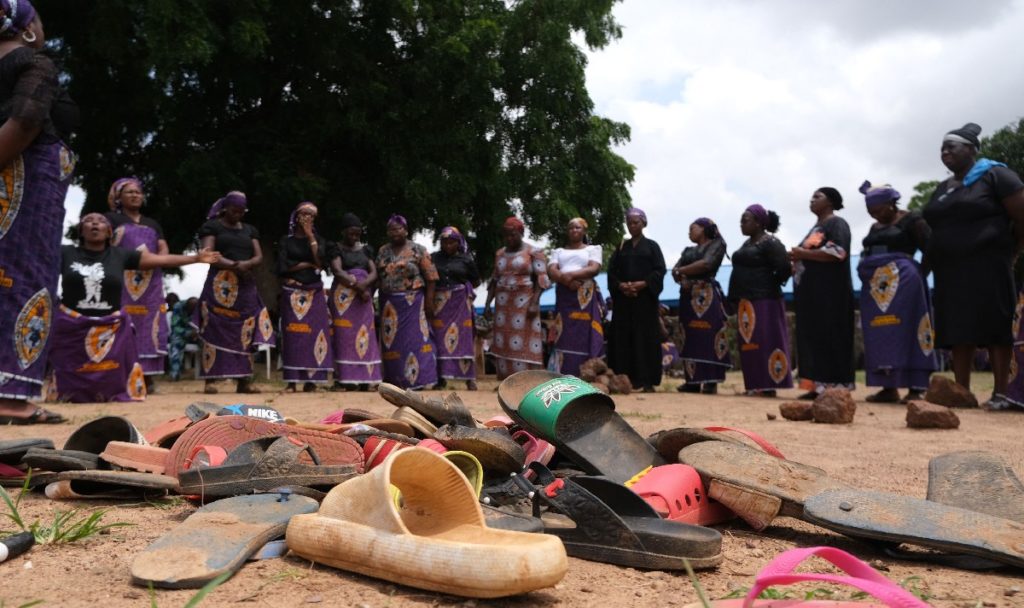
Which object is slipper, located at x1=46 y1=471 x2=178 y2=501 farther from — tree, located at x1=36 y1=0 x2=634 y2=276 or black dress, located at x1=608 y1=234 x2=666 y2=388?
tree, located at x1=36 y1=0 x2=634 y2=276

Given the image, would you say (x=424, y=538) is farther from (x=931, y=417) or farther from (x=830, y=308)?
(x=830, y=308)

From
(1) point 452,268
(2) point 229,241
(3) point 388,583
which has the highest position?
(2) point 229,241

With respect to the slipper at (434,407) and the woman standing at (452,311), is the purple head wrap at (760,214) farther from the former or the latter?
the slipper at (434,407)

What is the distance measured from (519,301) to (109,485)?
657 cm

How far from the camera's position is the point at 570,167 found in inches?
628

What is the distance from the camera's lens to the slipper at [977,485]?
2.13 meters

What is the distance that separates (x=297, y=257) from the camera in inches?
316

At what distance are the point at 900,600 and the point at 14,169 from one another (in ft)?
14.3

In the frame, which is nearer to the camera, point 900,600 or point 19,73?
point 900,600

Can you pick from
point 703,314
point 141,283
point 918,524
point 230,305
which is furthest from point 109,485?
point 703,314

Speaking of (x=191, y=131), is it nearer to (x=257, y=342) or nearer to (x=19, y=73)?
(x=257, y=342)

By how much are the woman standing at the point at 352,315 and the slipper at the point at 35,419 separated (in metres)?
3.80

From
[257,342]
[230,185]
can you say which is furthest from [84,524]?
[230,185]

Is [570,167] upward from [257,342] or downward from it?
upward
